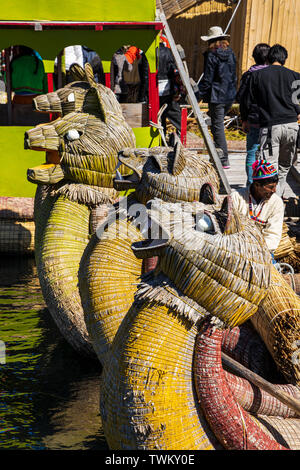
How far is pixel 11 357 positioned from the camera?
20.9 feet

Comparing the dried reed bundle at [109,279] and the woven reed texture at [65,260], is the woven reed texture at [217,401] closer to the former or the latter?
the dried reed bundle at [109,279]

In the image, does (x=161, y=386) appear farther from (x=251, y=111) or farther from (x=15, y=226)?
(x=15, y=226)

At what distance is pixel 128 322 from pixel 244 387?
0.78m

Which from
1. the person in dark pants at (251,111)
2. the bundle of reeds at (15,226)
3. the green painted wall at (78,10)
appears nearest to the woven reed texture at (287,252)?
the person in dark pants at (251,111)

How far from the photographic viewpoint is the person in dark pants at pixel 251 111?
854cm

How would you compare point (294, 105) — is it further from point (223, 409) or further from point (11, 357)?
point (223, 409)

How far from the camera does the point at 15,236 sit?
987cm

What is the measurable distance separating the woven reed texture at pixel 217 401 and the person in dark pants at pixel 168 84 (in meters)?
8.01

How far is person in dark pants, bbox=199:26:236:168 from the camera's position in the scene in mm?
9922

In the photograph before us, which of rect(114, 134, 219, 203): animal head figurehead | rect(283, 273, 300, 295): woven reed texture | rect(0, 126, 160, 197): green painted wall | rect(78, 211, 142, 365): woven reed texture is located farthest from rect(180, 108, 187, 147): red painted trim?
rect(78, 211, 142, 365): woven reed texture

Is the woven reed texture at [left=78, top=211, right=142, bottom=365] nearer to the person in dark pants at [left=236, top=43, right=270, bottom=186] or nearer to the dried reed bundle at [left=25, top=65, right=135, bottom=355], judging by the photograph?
the dried reed bundle at [left=25, top=65, right=135, bottom=355]

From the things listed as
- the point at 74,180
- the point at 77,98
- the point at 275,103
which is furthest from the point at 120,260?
the point at 275,103

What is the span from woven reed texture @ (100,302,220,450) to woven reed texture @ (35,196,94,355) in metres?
2.80

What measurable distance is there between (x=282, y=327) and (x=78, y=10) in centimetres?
658
